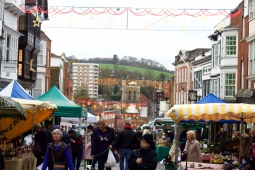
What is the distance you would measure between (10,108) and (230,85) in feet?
127

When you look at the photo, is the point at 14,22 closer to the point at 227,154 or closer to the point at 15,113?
the point at 227,154

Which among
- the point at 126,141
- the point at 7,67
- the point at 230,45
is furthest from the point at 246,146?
the point at 230,45

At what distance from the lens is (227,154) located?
20.8 metres

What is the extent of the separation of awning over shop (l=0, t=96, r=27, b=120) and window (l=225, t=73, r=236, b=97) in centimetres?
3673

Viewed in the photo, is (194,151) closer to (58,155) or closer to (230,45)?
(58,155)

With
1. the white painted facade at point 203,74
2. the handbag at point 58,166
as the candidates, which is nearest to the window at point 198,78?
the white painted facade at point 203,74

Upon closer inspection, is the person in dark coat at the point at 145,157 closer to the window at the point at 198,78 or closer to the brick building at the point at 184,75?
the window at the point at 198,78

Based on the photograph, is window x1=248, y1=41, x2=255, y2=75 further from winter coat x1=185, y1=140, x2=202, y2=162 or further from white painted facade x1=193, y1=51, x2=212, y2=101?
winter coat x1=185, y1=140, x2=202, y2=162

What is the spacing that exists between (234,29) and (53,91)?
24.9 meters

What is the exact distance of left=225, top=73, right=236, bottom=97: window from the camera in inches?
1986

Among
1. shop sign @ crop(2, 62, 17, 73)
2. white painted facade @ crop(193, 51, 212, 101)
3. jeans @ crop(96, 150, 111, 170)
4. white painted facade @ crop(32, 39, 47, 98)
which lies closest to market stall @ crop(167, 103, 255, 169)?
jeans @ crop(96, 150, 111, 170)

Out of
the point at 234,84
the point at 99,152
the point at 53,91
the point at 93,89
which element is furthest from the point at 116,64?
the point at 99,152

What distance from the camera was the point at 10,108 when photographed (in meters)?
13.8

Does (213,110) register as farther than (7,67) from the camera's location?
No
